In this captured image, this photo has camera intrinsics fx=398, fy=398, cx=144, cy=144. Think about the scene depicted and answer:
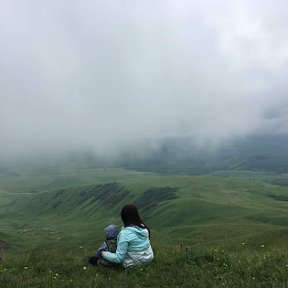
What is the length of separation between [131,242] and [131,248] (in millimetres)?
270

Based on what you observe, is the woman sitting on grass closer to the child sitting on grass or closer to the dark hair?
the dark hair

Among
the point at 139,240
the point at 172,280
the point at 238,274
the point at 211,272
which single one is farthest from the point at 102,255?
the point at 238,274

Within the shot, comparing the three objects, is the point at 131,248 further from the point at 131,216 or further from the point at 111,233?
the point at 131,216

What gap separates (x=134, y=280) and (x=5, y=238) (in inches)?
7500

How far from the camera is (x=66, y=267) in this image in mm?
14992

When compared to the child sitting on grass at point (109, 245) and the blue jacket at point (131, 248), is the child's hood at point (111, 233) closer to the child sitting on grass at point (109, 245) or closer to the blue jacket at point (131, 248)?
the child sitting on grass at point (109, 245)

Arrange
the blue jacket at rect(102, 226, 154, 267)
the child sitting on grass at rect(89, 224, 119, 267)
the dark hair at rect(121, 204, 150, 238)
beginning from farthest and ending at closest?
the child sitting on grass at rect(89, 224, 119, 267), the dark hair at rect(121, 204, 150, 238), the blue jacket at rect(102, 226, 154, 267)

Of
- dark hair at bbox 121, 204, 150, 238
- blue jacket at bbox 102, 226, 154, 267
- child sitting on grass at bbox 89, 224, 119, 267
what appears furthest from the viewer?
child sitting on grass at bbox 89, 224, 119, 267

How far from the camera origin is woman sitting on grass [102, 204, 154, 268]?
562 inches

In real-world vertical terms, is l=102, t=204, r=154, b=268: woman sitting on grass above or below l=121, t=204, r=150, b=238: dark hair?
below

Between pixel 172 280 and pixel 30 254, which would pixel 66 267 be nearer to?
pixel 30 254

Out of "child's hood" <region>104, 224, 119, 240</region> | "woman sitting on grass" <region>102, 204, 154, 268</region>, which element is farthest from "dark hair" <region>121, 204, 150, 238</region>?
"child's hood" <region>104, 224, 119, 240</region>

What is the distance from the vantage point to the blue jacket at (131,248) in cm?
1427

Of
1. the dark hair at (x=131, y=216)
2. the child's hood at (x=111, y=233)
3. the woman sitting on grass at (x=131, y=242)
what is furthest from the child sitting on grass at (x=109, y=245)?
the dark hair at (x=131, y=216)
